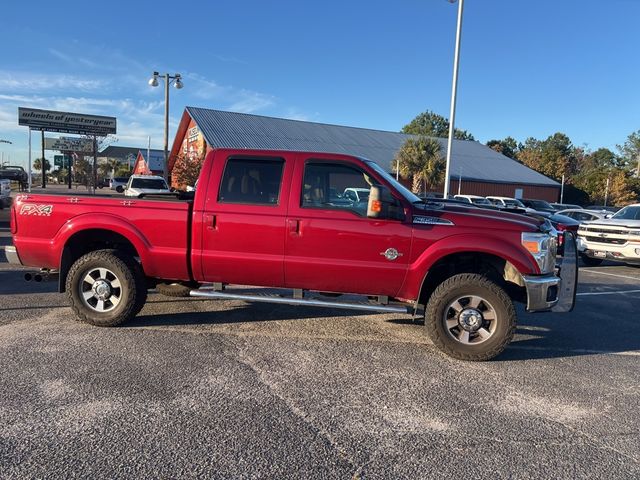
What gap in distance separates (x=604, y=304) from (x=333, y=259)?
561 cm

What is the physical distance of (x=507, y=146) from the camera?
301ft

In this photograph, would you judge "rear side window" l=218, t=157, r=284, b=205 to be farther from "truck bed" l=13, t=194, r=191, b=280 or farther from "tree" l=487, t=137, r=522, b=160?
"tree" l=487, t=137, r=522, b=160

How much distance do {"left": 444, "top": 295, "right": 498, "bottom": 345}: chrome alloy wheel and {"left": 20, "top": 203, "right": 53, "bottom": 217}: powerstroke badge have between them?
182 inches

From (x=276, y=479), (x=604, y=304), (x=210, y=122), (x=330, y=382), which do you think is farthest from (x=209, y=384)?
(x=210, y=122)

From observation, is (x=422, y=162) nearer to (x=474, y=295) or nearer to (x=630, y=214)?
(x=630, y=214)

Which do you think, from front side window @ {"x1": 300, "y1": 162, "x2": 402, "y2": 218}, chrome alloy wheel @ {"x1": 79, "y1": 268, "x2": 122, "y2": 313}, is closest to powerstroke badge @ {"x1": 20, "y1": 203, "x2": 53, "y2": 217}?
chrome alloy wheel @ {"x1": 79, "y1": 268, "x2": 122, "y2": 313}

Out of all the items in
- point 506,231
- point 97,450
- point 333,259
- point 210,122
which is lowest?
point 97,450

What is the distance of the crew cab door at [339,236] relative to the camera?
5.15 m

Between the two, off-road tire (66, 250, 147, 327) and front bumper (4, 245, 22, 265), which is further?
front bumper (4, 245, 22, 265)

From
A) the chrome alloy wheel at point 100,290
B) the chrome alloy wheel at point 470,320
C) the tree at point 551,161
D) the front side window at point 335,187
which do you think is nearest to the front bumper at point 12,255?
the chrome alloy wheel at point 100,290

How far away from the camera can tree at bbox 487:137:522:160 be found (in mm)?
83000

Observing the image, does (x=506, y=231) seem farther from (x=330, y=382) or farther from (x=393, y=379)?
(x=330, y=382)

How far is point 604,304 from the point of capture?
27.2 ft

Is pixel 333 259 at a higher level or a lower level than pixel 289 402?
higher
